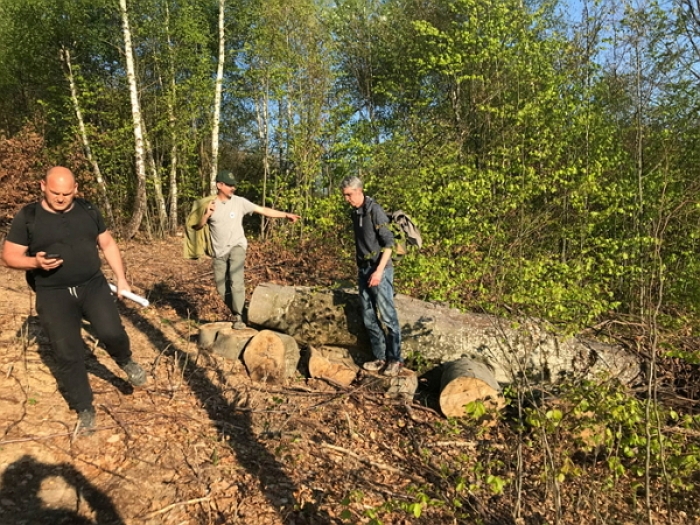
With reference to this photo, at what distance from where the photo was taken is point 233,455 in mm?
3629

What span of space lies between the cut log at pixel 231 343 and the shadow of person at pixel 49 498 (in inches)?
89.2

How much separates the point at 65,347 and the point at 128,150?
11681 mm

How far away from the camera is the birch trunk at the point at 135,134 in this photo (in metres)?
12.2

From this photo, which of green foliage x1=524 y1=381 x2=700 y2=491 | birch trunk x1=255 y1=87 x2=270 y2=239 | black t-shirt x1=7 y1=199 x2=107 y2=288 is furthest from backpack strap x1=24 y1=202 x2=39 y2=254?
birch trunk x1=255 y1=87 x2=270 y2=239

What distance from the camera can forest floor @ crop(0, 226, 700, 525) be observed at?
2.94 m

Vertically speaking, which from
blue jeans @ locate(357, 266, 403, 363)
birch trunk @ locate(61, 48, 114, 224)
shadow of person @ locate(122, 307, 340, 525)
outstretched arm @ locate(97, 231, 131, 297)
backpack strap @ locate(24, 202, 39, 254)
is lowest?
shadow of person @ locate(122, 307, 340, 525)

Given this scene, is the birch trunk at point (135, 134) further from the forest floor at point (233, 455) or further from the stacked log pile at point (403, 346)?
the stacked log pile at point (403, 346)

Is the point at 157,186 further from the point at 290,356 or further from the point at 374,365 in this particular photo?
the point at 374,365

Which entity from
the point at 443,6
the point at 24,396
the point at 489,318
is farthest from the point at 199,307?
the point at 443,6

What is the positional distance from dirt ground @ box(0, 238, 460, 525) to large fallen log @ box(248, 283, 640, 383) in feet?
2.20

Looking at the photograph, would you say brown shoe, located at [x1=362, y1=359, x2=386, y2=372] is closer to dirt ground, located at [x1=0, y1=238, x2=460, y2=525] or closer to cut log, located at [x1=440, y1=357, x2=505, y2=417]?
dirt ground, located at [x1=0, y1=238, x2=460, y2=525]

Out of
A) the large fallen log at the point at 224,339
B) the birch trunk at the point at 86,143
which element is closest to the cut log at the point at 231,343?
the large fallen log at the point at 224,339

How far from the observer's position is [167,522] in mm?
2818

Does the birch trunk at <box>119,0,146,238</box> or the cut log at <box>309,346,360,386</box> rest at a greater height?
the birch trunk at <box>119,0,146,238</box>
